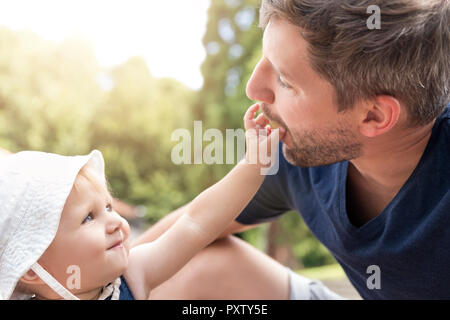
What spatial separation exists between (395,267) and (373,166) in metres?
0.25

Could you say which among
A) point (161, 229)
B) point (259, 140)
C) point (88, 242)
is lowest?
point (161, 229)

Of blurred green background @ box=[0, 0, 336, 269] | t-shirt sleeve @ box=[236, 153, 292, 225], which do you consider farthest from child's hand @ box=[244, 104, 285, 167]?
blurred green background @ box=[0, 0, 336, 269]

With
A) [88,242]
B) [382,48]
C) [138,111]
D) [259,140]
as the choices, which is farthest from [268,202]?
[138,111]

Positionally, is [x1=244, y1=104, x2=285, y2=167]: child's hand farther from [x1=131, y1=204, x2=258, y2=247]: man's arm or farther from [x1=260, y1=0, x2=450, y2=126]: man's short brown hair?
[x1=131, y1=204, x2=258, y2=247]: man's arm

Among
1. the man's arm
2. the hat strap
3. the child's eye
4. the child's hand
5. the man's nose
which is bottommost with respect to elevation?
the man's arm

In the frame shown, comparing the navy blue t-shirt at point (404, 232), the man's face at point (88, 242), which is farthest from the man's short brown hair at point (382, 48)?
the man's face at point (88, 242)

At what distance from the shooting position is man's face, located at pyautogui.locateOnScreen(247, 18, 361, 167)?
43.1 inches

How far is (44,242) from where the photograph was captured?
0.82 meters

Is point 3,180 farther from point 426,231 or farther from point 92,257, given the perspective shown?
point 426,231

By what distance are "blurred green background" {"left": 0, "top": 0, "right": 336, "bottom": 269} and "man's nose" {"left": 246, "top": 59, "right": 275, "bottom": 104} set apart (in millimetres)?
3356

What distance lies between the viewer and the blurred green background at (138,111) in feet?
16.1

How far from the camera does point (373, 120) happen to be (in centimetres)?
112

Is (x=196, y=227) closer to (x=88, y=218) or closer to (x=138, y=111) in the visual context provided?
(x=88, y=218)

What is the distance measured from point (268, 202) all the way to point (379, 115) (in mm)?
521
